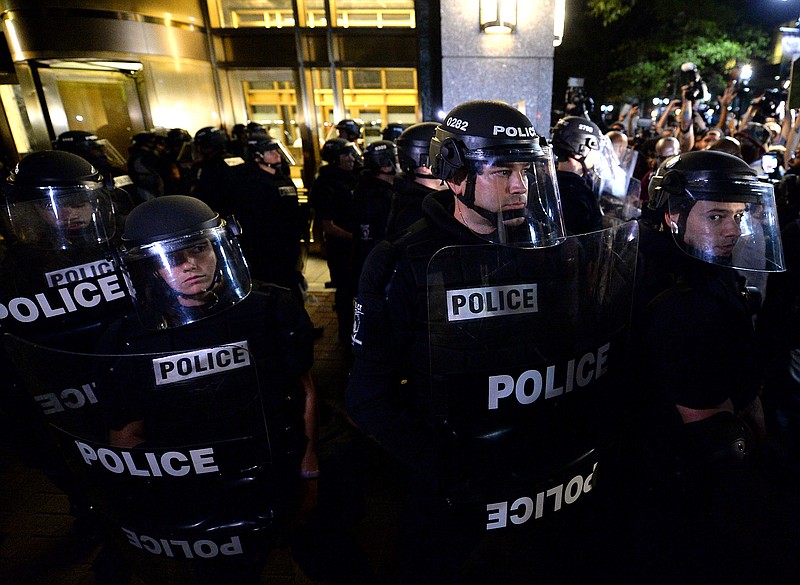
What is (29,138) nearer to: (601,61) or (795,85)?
(795,85)

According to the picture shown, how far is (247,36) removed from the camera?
41.4 feet

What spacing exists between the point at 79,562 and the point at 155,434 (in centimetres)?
200

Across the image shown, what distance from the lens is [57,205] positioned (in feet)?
9.56

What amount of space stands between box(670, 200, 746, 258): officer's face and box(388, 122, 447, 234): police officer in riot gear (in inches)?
70.5

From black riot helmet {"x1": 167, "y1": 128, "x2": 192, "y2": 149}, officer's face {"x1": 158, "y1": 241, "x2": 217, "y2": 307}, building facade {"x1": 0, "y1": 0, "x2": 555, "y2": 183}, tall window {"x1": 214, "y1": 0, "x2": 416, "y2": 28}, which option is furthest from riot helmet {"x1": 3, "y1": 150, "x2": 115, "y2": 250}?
tall window {"x1": 214, "y1": 0, "x2": 416, "y2": 28}

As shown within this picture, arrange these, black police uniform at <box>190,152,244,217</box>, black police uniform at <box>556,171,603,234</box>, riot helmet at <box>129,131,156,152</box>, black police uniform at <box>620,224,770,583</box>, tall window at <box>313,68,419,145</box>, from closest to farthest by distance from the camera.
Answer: black police uniform at <box>620,224,770,583</box>
black police uniform at <box>556,171,603,234</box>
black police uniform at <box>190,152,244,217</box>
riot helmet at <box>129,131,156,152</box>
tall window at <box>313,68,419,145</box>

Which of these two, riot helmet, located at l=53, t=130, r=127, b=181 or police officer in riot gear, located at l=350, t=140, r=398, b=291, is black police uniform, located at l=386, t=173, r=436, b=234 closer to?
police officer in riot gear, located at l=350, t=140, r=398, b=291

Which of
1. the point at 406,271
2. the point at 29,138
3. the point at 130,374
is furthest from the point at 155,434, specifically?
the point at 29,138

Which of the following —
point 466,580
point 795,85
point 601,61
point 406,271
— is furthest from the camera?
point 601,61

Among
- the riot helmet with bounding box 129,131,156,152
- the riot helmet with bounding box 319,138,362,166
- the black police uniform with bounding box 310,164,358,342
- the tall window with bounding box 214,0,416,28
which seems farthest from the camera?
the tall window with bounding box 214,0,416,28

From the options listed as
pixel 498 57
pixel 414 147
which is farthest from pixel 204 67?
pixel 414 147

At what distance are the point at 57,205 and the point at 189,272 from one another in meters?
1.57

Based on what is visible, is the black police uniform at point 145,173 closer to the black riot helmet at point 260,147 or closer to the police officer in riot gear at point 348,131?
the black riot helmet at point 260,147

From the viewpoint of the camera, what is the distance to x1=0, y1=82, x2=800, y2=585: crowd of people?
4.83ft
